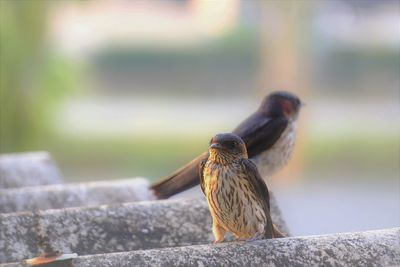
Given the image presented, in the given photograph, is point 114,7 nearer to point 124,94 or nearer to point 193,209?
point 124,94

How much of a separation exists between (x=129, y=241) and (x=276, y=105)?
1.88 m

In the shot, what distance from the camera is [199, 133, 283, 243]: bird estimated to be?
3.55 m

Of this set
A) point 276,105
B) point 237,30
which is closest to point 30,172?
point 276,105

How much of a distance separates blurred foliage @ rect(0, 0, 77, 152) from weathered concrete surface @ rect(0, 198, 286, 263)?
7.07 m

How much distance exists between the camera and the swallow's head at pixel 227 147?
3.55m

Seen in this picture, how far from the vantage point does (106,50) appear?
20.0 m

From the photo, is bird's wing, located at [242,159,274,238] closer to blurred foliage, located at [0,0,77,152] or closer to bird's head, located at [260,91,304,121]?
bird's head, located at [260,91,304,121]

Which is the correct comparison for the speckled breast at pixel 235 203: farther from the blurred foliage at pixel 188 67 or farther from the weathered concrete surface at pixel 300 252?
the blurred foliage at pixel 188 67

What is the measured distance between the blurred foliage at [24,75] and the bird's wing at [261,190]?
24.0 ft

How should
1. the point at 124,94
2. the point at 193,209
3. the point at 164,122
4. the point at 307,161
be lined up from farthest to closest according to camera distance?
the point at 124,94
the point at 164,122
the point at 307,161
the point at 193,209

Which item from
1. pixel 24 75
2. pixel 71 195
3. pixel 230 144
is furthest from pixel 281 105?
pixel 24 75

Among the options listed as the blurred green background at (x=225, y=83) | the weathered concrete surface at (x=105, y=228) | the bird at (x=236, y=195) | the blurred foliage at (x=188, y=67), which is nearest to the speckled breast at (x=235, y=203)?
the bird at (x=236, y=195)

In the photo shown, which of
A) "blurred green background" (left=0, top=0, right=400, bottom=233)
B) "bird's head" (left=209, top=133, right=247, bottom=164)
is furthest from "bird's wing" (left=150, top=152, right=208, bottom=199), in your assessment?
"blurred green background" (left=0, top=0, right=400, bottom=233)

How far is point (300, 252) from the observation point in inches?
116
